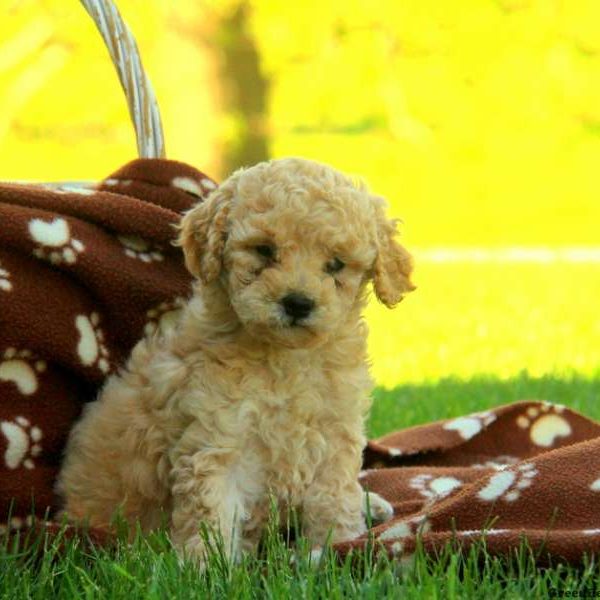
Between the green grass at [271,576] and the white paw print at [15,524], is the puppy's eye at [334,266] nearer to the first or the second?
the green grass at [271,576]

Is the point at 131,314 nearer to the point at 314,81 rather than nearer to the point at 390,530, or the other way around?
the point at 390,530

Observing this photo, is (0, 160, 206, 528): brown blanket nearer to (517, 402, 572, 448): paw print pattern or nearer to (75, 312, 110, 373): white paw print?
(75, 312, 110, 373): white paw print

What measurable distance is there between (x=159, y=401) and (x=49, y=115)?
1890 cm

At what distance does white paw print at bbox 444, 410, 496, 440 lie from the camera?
5.25m

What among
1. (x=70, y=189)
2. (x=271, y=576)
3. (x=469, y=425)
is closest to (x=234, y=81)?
(x=469, y=425)

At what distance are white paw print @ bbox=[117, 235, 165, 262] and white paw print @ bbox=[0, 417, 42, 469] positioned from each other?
2.37 feet

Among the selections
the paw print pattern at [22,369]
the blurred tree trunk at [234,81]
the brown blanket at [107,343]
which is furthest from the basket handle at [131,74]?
the blurred tree trunk at [234,81]

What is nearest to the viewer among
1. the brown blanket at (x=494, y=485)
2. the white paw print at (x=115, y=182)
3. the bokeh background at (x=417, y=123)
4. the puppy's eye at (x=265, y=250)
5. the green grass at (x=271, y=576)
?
the green grass at (x=271, y=576)

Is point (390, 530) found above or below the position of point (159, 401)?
below

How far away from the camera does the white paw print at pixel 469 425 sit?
5.25m

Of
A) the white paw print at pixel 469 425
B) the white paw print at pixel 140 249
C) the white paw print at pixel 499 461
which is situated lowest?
the white paw print at pixel 499 461

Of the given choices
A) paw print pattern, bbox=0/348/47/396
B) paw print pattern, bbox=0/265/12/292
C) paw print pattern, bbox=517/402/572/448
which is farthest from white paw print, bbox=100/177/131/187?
paw print pattern, bbox=517/402/572/448

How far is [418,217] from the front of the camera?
2197 centimetres

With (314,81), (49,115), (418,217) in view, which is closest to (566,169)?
(418,217)
